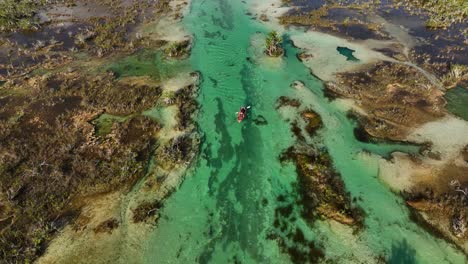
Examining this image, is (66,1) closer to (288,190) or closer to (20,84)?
(20,84)

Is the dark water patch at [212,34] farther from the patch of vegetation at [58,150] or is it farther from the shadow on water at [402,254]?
the shadow on water at [402,254]

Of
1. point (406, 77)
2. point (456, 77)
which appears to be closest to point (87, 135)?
point (406, 77)

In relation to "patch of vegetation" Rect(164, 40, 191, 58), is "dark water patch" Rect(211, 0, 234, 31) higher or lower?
higher

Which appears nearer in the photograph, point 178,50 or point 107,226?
point 107,226

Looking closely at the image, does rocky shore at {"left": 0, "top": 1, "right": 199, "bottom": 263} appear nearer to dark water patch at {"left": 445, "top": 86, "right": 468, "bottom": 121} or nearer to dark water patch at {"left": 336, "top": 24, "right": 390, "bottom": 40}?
dark water patch at {"left": 336, "top": 24, "right": 390, "bottom": 40}

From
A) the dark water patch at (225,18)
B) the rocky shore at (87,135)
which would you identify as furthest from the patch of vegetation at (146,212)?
the dark water patch at (225,18)

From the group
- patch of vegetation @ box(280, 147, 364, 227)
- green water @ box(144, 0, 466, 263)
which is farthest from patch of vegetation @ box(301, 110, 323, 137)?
patch of vegetation @ box(280, 147, 364, 227)

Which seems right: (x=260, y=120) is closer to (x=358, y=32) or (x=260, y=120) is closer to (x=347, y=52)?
(x=347, y=52)
